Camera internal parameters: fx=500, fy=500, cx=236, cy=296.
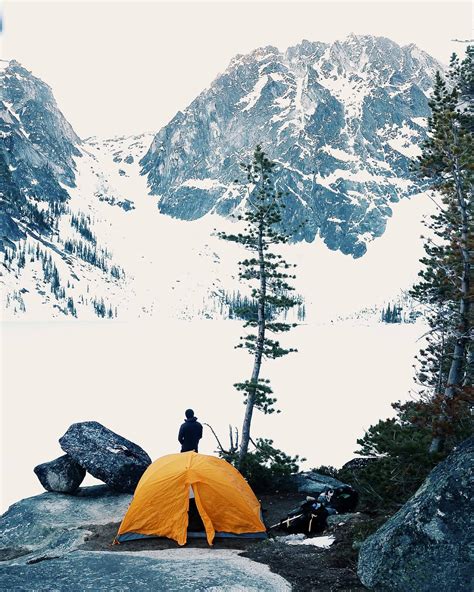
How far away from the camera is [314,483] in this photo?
21.0 m

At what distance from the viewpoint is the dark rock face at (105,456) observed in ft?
63.0

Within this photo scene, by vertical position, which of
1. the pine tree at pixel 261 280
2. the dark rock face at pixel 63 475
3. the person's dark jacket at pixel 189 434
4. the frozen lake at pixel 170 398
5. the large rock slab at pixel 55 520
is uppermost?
the pine tree at pixel 261 280

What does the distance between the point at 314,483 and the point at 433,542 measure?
12485 mm

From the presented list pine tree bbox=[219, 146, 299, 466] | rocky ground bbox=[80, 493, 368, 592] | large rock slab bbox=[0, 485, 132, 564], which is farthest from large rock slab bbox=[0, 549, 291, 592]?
pine tree bbox=[219, 146, 299, 466]

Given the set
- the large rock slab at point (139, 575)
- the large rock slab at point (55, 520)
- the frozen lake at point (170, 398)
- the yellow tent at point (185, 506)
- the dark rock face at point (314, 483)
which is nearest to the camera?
the large rock slab at point (139, 575)

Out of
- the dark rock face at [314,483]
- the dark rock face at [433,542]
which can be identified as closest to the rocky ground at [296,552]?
the dark rock face at [433,542]

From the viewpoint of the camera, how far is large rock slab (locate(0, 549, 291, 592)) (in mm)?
9719

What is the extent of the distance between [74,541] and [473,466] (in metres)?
12.2

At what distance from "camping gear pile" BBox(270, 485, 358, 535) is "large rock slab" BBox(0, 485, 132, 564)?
616 centimetres

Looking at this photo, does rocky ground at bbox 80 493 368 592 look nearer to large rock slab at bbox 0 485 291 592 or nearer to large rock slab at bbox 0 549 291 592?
large rock slab at bbox 0 485 291 592

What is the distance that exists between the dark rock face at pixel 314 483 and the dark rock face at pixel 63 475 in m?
9.02

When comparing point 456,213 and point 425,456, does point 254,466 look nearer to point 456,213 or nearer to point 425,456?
point 425,456

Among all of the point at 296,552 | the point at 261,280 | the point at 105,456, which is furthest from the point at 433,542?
the point at 261,280

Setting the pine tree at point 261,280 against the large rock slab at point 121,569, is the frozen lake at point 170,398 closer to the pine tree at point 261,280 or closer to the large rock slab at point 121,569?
the pine tree at point 261,280
